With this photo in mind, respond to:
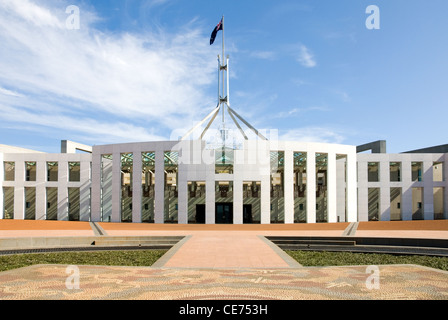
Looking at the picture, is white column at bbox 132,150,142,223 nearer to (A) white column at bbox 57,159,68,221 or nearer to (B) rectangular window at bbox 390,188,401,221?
(A) white column at bbox 57,159,68,221

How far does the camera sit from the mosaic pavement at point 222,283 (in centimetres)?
737

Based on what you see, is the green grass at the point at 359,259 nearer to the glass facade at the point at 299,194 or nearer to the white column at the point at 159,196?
the white column at the point at 159,196

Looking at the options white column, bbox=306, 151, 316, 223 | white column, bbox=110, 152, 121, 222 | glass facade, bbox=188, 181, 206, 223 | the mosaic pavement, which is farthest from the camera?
glass facade, bbox=188, 181, 206, 223

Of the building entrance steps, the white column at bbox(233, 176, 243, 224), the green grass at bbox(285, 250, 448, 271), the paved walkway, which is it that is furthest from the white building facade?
the paved walkway

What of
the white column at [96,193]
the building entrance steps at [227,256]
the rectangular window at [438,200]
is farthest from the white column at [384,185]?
the white column at [96,193]

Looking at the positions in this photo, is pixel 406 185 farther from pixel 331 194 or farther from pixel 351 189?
pixel 331 194

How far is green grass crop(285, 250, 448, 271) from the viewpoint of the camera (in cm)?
1346

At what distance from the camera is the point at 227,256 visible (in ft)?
44.2

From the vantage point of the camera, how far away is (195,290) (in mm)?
7805

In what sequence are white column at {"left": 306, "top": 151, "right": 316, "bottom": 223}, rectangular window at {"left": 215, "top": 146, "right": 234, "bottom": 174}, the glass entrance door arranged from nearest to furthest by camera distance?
rectangular window at {"left": 215, "top": 146, "right": 234, "bottom": 174}, white column at {"left": 306, "top": 151, "right": 316, "bottom": 223}, the glass entrance door

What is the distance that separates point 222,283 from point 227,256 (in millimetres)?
5049

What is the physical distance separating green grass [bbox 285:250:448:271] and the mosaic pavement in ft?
9.81
